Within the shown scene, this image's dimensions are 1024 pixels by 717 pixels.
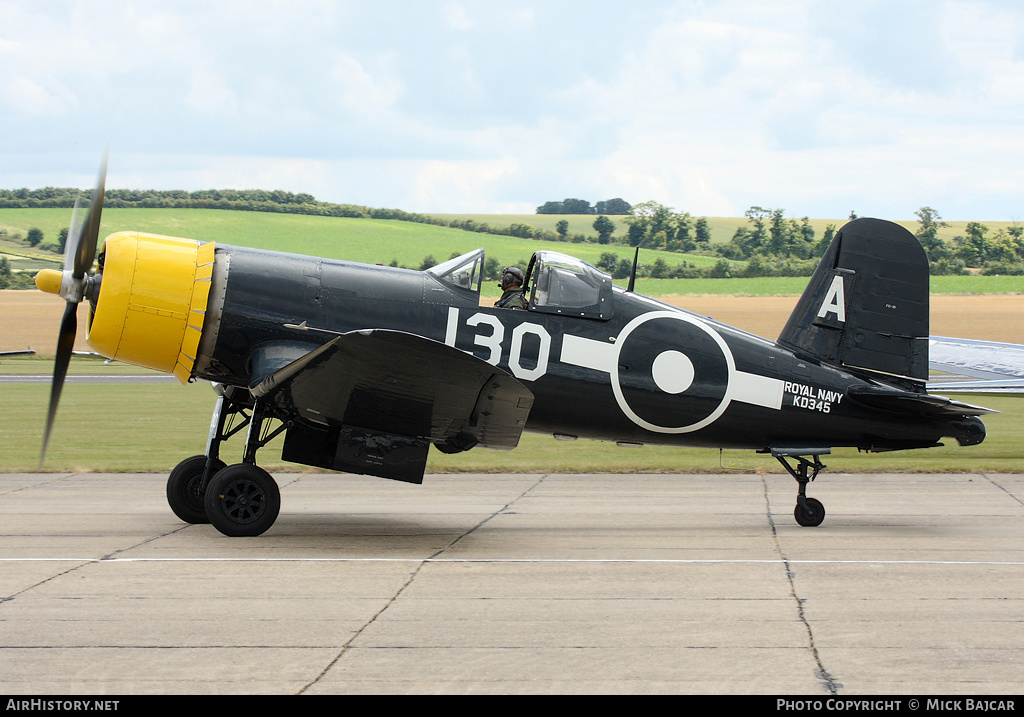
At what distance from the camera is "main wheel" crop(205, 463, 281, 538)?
8422 mm

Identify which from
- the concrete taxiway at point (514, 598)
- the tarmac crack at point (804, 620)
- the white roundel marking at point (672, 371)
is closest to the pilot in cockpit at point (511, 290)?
the white roundel marking at point (672, 371)

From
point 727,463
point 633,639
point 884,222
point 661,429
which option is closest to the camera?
point 633,639

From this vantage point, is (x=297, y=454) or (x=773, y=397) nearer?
(x=297, y=454)

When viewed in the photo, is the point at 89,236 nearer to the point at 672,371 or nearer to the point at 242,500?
the point at 242,500

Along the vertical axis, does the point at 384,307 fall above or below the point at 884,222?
below

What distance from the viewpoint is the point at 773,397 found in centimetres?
973

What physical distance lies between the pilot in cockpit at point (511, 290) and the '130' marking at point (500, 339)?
0.21 meters

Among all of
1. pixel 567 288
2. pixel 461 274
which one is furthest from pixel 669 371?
pixel 461 274

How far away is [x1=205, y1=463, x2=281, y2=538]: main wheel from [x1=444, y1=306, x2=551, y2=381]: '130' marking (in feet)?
6.96

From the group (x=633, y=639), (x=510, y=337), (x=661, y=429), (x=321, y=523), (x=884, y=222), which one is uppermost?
(x=884, y=222)

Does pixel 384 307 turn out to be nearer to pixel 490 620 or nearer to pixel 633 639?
pixel 490 620

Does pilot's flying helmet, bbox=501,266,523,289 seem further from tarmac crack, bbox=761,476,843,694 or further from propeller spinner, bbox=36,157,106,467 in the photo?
propeller spinner, bbox=36,157,106,467
